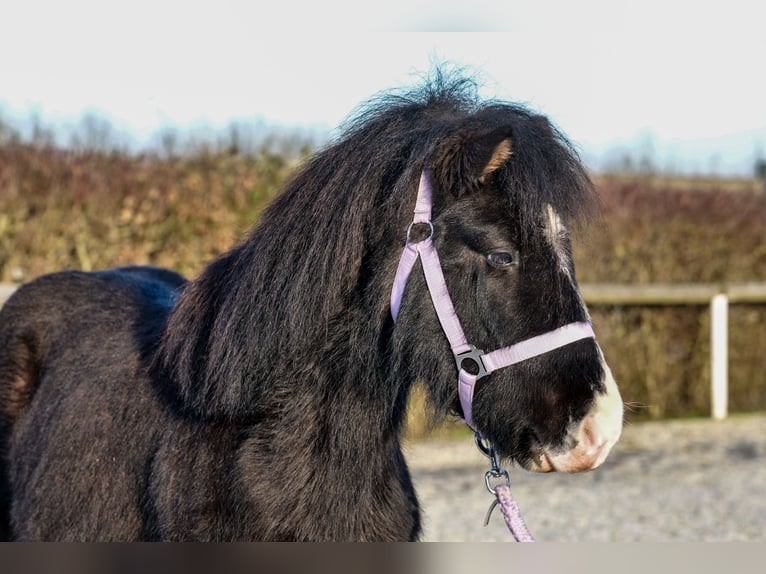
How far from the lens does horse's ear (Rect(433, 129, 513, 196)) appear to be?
2.63 metres

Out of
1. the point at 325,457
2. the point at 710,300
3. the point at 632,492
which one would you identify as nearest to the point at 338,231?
the point at 325,457

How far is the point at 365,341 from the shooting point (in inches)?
108

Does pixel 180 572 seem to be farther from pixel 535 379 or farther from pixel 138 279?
pixel 138 279

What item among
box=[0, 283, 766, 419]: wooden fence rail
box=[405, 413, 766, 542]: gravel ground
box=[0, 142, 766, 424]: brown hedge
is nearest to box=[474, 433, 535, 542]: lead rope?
box=[405, 413, 766, 542]: gravel ground

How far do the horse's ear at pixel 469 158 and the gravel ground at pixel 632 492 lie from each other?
130 inches

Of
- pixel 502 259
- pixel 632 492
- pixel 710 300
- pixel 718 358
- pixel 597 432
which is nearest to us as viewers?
pixel 597 432

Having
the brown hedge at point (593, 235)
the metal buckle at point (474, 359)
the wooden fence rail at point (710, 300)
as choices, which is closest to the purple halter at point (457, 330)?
the metal buckle at point (474, 359)

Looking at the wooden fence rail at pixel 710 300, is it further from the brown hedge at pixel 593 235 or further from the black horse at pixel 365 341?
the black horse at pixel 365 341

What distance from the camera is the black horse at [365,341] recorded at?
2584 mm

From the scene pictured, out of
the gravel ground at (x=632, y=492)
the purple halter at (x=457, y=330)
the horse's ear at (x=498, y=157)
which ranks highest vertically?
the horse's ear at (x=498, y=157)

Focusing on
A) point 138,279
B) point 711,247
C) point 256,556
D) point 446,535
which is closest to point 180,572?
point 256,556

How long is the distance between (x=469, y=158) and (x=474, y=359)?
0.59 meters

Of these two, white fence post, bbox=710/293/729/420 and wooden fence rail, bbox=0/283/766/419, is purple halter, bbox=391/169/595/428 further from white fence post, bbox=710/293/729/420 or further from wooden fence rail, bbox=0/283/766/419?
white fence post, bbox=710/293/729/420

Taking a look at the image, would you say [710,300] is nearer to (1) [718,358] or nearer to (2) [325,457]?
(1) [718,358]
